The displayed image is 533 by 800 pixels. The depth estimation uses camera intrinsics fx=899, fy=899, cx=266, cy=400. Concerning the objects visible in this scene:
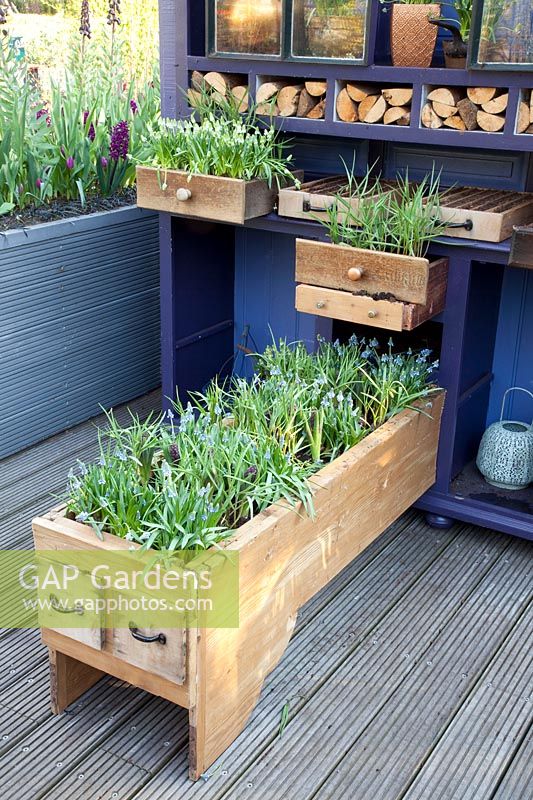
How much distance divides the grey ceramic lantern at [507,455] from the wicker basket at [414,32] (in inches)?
Result: 46.2

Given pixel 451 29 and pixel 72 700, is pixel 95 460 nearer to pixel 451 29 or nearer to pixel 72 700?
pixel 72 700

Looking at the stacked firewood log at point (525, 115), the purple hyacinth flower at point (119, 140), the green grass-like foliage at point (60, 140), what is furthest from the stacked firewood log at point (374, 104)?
the purple hyacinth flower at point (119, 140)

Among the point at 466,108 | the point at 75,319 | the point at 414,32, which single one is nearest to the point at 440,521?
the point at 466,108

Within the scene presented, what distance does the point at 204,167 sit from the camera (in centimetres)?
292

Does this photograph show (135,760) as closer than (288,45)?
Yes

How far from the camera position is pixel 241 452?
215 cm

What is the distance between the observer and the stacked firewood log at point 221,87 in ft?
9.75

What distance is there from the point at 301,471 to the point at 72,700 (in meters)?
Result: 0.79

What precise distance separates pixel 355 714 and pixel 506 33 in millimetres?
1825

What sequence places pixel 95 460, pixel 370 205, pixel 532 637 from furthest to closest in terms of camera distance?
pixel 95 460, pixel 370 205, pixel 532 637

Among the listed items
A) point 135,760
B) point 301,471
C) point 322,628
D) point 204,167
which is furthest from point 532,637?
point 204,167

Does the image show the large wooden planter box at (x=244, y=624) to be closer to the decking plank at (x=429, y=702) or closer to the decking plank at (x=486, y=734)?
the decking plank at (x=429, y=702)

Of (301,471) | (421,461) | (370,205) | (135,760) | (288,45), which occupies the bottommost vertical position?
(135,760)

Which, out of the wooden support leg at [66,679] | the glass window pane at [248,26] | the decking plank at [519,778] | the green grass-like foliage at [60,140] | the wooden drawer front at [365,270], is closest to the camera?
the decking plank at [519,778]
